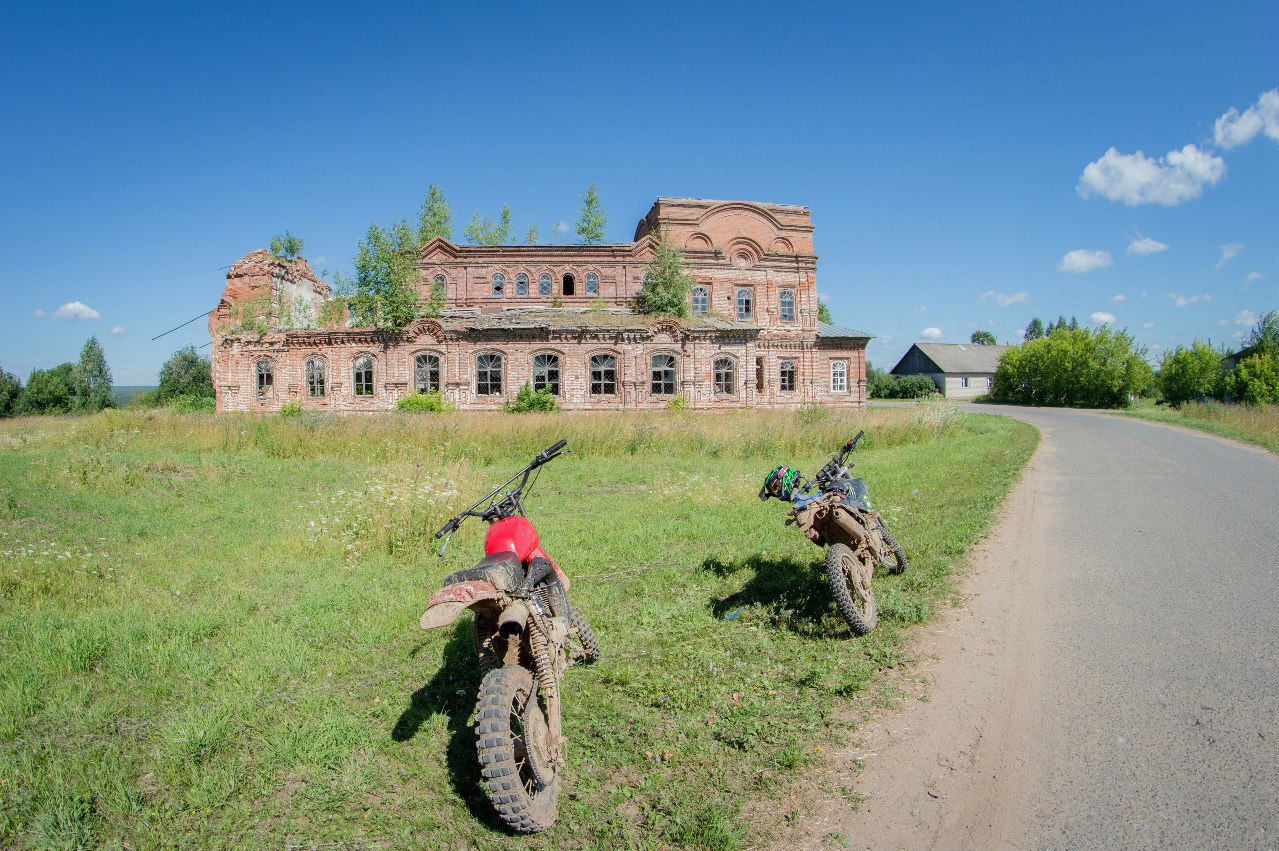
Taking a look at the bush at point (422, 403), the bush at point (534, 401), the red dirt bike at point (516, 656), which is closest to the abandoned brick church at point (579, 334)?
the bush at point (422, 403)

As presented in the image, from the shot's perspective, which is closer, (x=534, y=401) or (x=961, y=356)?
(x=534, y=401)

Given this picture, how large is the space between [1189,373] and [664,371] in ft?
106

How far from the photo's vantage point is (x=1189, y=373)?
124 feet

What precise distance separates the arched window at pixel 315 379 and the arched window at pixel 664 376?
14619 mm

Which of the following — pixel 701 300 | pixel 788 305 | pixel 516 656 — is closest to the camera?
pixel 516 656

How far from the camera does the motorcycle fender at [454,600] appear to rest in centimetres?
289

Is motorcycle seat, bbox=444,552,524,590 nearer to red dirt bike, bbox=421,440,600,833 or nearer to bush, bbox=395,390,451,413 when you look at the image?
red dirt bike, bbox=421,440,600,833

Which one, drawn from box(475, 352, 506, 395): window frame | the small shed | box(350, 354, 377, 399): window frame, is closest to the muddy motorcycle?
box(475, 352, 506, 395): window frame

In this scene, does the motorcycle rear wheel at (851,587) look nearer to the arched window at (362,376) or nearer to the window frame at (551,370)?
the window frame at (551,370)

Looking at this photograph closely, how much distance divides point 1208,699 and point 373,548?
7.53m

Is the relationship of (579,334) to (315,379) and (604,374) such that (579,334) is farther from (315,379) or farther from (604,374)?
(315,379)

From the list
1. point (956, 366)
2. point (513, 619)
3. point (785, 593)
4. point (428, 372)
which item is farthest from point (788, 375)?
point (956, 366)

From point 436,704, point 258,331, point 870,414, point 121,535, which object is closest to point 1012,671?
point 436,704

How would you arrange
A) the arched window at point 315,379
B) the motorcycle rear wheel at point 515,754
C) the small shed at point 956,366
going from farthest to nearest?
the small shed at point 956,366 → the arched window at point 315,379 → the motorcycle rear wheel at point 515,754
